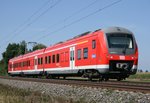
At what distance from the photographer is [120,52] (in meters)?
18.3

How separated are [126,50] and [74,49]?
4895 mm

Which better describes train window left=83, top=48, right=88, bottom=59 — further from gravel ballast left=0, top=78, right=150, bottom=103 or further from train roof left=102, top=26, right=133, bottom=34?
gravel ballast left=0, top=78, right=150, bottom=103

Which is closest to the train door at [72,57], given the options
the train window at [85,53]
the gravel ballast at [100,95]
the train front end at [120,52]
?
the train window at [85,53]

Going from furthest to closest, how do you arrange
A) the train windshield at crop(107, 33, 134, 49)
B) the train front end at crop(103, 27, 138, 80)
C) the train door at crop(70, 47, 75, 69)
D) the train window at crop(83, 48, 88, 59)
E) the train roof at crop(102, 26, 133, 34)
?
the train door at crop(70, 47, 75, 69), the train window at crop(83, 48, 88, 59), the train roof at crop(102, 26, 133, 34), the train windshield at crop(107, 33, 134, 49), the train front end at crop(103, 27, 138, 80)

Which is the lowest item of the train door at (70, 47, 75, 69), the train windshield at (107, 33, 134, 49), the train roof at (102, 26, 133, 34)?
the train door at (70, 47, 75, 69)

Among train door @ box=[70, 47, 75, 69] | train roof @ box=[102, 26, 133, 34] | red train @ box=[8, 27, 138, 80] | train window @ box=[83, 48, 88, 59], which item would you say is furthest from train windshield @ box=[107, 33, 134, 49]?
train door @ box=[70, 47, 75, 69]

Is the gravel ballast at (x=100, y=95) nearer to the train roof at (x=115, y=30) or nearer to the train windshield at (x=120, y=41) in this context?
the train windshield at (x=120, y=41)

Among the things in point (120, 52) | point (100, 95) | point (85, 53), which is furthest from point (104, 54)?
point (100, 95)

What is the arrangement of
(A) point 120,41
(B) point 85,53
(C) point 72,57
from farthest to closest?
(C) point 72,57 → (B) point 85,53 → (A) point 120,41

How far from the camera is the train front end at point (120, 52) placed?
18.2 meters

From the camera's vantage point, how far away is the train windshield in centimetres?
1855

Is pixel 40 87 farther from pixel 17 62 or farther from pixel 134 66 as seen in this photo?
pixel 17 62

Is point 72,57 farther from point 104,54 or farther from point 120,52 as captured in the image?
point 120,52

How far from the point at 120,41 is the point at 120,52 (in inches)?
29.5
